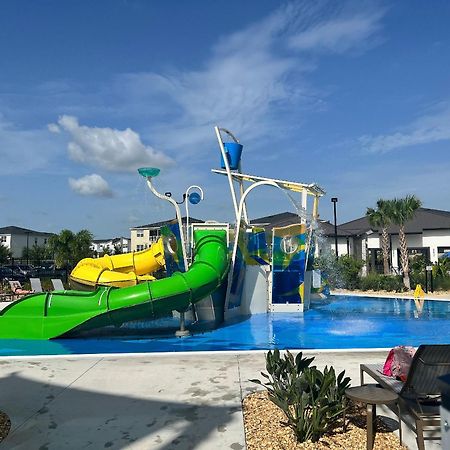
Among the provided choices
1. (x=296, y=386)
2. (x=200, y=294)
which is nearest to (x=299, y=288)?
(x=200, y=294)

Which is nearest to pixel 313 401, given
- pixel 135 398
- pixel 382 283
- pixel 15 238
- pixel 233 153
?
pixel 135 398

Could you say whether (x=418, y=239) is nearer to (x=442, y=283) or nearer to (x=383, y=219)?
(x=383, y=219)

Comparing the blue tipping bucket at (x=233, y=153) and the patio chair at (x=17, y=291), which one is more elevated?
the blue tipping bucket at (x=233, y=153)

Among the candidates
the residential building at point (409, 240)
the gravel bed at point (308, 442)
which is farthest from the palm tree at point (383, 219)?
the gravel bed at point (308, 442)

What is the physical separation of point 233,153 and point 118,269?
7665 mm

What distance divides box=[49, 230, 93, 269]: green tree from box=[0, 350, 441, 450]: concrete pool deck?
107 feet

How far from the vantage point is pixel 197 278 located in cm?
1377

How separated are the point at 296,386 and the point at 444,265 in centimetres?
2847

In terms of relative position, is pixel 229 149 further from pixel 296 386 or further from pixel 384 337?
pixel 296 386

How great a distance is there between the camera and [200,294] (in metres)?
13.7

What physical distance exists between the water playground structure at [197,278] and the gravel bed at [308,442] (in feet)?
26.6

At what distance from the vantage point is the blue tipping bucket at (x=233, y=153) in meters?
19.3

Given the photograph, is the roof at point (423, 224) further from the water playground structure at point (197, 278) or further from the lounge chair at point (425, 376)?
the lounge chair at point (425, 376)

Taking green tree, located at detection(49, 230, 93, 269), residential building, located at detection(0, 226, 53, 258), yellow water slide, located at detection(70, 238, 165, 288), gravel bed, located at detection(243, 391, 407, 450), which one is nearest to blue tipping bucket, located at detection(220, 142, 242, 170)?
yellow water slide, located at detection(70, 238, 165, 288)
